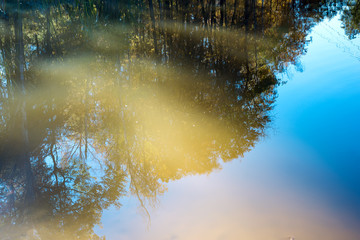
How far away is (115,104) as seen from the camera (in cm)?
619

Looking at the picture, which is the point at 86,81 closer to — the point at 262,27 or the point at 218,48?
the point at 218,48

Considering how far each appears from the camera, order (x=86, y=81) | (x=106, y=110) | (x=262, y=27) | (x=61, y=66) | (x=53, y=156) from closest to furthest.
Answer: (x=53, y=156), (x=106, y=110), (x=86, y=81), (x=61, y=66), (x=262, y=27)

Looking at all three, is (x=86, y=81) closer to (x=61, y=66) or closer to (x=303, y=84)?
(x=61, y=66)

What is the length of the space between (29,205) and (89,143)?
162cm

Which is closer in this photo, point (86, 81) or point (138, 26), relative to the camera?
point (86, 81)

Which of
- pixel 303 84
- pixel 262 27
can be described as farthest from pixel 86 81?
pixel 262 27

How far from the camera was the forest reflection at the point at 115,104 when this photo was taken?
394 centimetres

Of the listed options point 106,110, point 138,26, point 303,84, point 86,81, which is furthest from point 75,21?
point 303,84

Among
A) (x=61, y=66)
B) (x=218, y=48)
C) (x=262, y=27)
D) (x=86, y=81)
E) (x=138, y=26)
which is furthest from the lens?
(x=138, y=26)

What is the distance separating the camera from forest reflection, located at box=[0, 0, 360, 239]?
394 cm

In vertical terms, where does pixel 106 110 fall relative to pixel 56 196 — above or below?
above

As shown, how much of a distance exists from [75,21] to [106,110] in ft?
26.0

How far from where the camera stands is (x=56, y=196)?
3922 millimetres

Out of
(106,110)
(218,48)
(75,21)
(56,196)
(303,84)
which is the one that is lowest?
(56,196)
